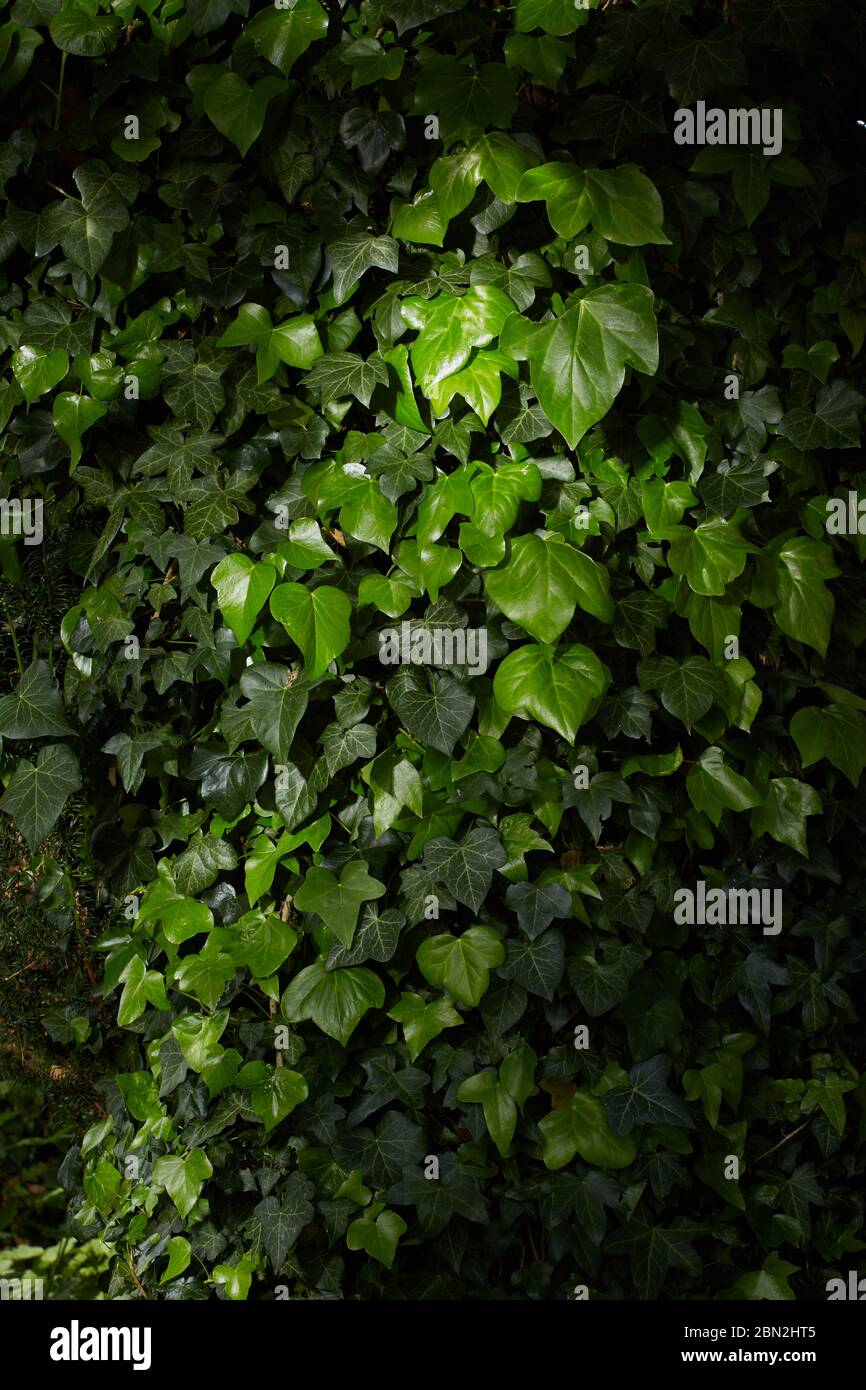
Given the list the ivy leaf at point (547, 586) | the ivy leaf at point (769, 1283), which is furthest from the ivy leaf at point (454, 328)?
the ivy leaf at point (769, 1283)

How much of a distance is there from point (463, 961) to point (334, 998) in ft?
0.66

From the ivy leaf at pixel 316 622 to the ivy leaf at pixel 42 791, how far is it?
44 cm

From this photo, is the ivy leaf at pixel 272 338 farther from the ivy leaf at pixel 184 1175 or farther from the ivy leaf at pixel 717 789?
the ivy leaf at pixel 184 1175

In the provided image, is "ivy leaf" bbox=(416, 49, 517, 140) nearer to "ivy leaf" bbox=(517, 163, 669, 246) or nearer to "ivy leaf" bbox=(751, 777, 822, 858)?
"ivy leaf" bbox=(517, 163, 669, 246)

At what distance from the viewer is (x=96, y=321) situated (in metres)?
1.68

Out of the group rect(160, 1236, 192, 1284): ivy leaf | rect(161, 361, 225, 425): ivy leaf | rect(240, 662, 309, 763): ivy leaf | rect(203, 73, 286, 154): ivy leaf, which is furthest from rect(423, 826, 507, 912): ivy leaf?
rect(203, 73, 286, 154): ivy leaf

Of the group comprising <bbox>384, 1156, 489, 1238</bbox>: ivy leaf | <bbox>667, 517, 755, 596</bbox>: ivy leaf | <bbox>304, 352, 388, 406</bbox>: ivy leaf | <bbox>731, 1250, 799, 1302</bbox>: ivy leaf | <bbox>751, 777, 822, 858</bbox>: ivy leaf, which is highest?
<bbox>304, 352, 388, 406</bbox>: ivy leaf

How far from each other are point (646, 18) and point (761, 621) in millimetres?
878

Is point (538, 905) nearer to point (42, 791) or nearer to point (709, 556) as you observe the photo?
point (709, 556)

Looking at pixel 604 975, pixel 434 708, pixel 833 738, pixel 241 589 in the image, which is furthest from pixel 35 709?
pixel 833 738

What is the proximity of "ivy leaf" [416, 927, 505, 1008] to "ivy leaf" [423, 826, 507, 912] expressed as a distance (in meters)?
0.06

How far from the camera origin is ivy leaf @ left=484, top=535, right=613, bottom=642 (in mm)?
1462

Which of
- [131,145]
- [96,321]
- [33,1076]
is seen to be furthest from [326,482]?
[33,1076]

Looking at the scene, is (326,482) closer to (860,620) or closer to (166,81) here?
(166,81)
